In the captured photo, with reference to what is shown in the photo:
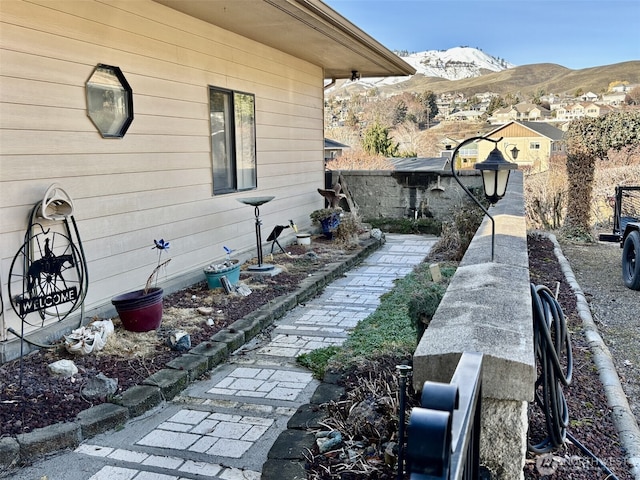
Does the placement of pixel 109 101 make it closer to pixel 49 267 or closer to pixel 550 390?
pixel 49 267

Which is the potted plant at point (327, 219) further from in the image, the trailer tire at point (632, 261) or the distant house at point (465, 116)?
the distant house at point (465, 116)

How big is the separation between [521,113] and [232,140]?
51.1m

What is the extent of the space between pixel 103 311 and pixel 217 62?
3.18 metres

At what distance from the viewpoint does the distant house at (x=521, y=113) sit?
48.6 metres

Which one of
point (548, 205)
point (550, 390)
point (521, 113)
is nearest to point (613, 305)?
point (550, 390)

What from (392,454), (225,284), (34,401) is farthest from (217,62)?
(392,454)

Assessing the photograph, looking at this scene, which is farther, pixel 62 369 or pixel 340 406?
pixel 62 369

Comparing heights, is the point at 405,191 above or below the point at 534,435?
above

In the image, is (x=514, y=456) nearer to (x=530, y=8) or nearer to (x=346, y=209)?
(x=346, y=209)

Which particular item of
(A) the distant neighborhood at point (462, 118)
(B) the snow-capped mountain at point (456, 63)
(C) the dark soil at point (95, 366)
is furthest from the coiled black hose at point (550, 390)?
(B) the snow-capped mountain at point (456, 63)

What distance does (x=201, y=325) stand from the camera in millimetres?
4383

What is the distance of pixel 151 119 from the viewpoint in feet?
16.3

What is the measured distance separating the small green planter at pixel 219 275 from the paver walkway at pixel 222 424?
83cm

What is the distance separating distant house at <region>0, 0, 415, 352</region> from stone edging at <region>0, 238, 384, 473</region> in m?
1.05
